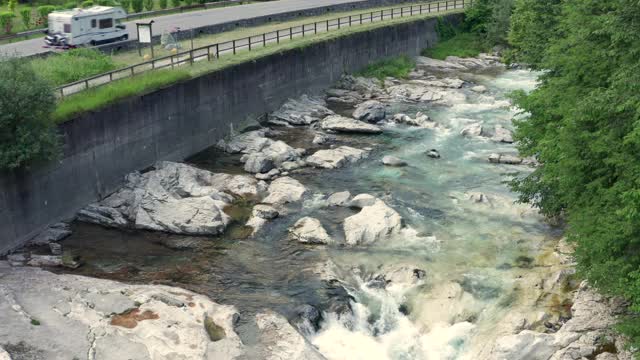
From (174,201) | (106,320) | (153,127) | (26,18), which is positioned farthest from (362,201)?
(26,18)

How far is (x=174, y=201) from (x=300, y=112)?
15.4 metres

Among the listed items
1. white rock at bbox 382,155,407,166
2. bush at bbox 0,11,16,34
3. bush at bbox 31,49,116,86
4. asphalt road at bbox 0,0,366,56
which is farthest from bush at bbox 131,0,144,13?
white rock at bbox 382,155,407,166

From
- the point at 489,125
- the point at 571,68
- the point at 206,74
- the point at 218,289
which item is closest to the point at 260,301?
the point at 218,289

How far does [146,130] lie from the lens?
34062mm

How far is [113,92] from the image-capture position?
3234 cm

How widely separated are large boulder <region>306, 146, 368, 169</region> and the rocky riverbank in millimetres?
93

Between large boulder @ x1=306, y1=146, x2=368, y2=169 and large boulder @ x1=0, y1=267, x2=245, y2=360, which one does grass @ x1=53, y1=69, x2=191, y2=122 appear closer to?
large boulder @ x1=306, y1=146, x2=368, y2=169

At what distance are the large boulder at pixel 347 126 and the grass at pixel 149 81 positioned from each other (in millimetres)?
5481

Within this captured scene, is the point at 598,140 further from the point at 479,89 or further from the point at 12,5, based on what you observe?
the point at 12,5

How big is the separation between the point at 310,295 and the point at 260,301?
1.64m

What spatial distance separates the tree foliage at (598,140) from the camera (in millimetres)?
18578

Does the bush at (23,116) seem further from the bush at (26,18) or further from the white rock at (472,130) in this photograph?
the bush at (26,18)

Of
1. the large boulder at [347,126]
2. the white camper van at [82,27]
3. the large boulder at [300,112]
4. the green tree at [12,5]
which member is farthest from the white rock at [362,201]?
the green tree at [12,5]

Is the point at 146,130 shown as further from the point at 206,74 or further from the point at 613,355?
the point at 613,355
